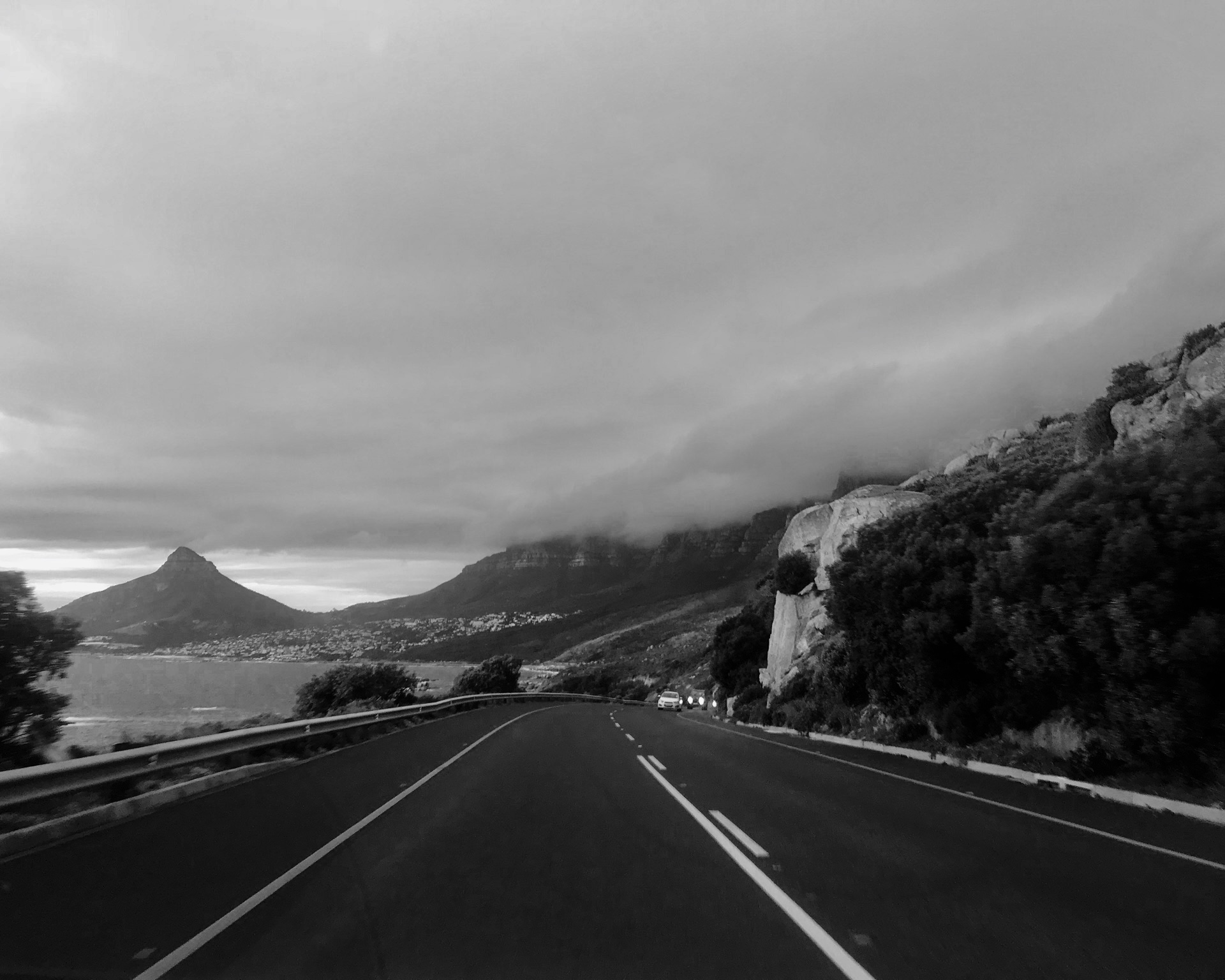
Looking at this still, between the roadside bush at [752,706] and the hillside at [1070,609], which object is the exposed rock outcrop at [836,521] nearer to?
the roadside bush at [752,706]

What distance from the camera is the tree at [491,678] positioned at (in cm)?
6650

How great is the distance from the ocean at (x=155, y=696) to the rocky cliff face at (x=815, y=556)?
24.3 meters

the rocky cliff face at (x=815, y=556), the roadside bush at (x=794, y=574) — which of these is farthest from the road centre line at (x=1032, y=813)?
the roadside bush at (x=794, y=574)

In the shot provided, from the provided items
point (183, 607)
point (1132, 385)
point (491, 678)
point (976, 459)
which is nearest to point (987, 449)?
point (976, 459)

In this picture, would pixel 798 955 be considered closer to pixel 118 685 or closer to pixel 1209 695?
pixel 1209 695

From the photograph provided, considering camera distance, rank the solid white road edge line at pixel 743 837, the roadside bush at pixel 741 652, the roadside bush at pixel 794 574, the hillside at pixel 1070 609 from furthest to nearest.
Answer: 1. the roadside bush at pixel 741 652
2. the roadside bush at pixel 794 574
3. the hillside at pixel 1070 609
4. the solid white road edge line at pixel 743 837

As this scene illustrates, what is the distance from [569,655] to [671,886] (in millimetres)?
158577

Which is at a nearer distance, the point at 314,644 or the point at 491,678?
the point at 491,678

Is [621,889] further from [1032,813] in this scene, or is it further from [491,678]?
[491,678]

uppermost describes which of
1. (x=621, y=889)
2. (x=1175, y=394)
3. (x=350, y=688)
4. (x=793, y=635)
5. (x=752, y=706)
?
(x=1175, y=394)

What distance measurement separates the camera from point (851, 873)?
7781 millimetres

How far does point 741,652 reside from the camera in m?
58.9

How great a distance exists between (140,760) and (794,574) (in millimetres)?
39649

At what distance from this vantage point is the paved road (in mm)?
5426
